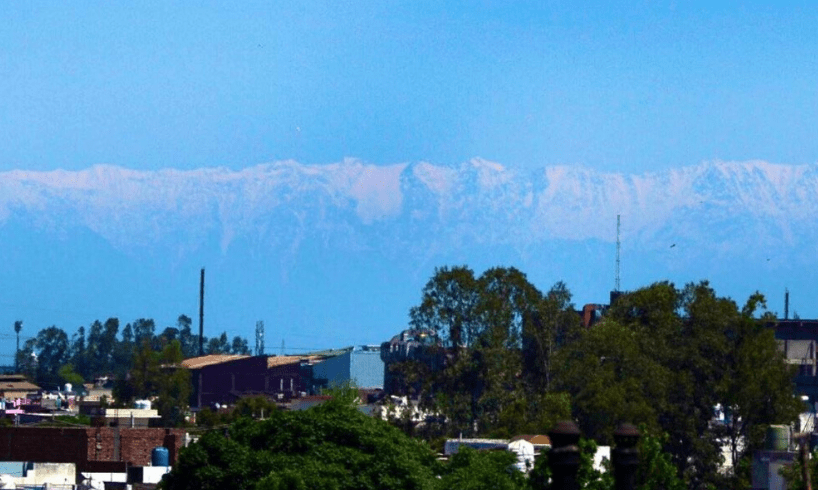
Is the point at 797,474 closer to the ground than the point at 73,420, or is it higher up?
closer to the ground

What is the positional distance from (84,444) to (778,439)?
1221 inches

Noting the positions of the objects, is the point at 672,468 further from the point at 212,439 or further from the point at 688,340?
the point at 688,340

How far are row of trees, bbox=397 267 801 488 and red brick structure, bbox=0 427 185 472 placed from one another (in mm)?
15950

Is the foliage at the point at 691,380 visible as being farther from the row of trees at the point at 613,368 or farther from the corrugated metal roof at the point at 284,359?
the corrugated metal roof at the point at 284,359

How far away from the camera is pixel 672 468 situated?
59.5 m

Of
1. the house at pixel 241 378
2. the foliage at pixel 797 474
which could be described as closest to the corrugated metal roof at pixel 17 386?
the house at pixel 241 378

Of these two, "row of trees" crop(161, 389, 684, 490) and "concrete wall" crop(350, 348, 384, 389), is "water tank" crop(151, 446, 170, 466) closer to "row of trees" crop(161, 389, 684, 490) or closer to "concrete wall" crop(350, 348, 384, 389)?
"row of trees" crop(161, 389, 684, 490)

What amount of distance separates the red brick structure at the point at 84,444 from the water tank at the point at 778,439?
26.1 meters

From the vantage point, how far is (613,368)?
3243 inches

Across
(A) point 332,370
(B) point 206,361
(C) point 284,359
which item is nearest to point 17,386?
(B) point 206,361

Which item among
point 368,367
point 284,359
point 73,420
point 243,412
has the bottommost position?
point 73,420

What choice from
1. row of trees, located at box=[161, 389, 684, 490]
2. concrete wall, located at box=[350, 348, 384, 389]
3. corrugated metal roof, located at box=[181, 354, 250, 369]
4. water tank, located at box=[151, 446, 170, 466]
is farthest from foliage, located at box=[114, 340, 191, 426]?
row of trees, located at box=[161, 389, 684, 490]

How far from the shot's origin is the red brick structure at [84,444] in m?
79.6

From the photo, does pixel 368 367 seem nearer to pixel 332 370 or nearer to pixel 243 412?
pixel 332 370
